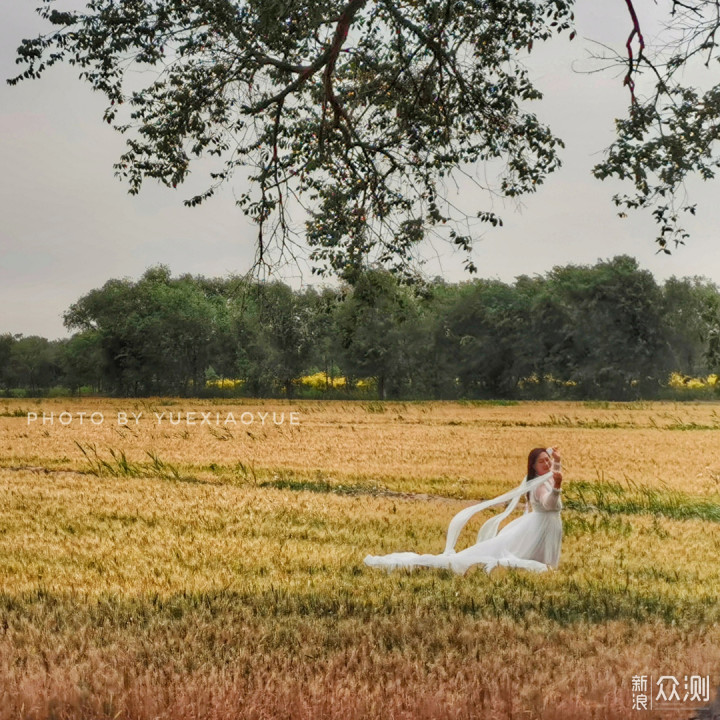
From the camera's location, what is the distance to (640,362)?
73.2 m

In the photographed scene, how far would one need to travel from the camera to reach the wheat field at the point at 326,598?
615 cm

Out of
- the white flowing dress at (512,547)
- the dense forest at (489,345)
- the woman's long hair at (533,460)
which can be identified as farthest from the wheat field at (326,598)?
the dense forest at (489,345)

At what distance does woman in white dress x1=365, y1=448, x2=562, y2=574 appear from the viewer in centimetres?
970

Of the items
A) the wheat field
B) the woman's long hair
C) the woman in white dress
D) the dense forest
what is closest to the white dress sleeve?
the woman in white dress

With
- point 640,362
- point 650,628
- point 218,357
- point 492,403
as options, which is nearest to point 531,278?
point 640,362

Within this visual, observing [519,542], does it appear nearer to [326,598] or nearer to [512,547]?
[512,547]

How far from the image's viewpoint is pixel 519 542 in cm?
1047

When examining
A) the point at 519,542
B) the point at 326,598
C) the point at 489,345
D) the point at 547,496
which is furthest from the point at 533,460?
the point at 489,345

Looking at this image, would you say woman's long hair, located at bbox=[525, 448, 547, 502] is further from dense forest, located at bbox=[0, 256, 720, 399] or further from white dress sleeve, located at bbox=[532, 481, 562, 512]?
dense forest, located at bbox=[0, 256, 720, 399]

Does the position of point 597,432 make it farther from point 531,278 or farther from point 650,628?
point 531,278

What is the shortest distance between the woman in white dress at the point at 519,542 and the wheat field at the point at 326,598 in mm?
252

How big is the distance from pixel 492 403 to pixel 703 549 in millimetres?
53159

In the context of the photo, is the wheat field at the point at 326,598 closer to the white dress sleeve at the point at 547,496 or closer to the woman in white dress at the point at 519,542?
the woman in white dress at the point at 519,542

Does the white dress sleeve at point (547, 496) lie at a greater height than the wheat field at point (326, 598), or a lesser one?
greater
